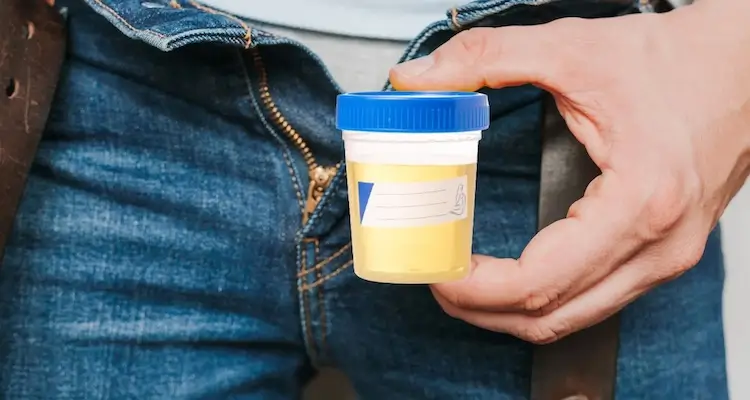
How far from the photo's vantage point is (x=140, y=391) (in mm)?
591

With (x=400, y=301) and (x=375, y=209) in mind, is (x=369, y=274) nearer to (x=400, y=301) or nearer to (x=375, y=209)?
(x=375, y=209)

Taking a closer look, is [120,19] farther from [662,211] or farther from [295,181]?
[662,211]

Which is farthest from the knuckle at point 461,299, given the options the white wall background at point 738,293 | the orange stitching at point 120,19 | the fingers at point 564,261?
the white wall background at point 738,293

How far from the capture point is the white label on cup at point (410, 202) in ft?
1.37

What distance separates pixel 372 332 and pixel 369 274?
0.17 m

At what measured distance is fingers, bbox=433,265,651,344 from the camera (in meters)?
0.50

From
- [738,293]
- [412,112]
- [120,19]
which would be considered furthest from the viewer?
[738,293]

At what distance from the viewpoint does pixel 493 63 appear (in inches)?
18.5

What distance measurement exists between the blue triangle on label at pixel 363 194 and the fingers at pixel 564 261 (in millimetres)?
84

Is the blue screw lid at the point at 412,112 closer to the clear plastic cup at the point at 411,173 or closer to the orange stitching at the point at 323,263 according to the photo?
the clear plastic cup at the point at 411,173

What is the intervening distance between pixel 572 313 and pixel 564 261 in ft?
0.17

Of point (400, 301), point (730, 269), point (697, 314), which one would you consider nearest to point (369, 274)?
point (400, 301)

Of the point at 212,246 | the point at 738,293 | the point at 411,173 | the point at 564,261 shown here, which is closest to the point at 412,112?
the point at 411,173

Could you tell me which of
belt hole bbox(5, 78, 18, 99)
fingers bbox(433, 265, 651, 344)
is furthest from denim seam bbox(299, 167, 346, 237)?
belt hole bbox(5, 78, 18, 99)
